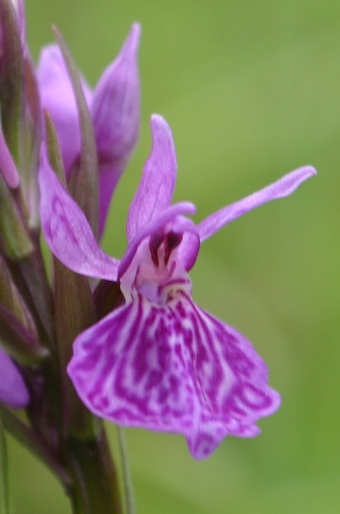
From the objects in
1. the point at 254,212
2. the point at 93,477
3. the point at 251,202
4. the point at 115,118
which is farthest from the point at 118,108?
the point at 254,212

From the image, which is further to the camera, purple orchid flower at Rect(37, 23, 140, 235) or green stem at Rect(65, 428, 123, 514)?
purple orchid flower at Rect(37, 23, 140, 235)

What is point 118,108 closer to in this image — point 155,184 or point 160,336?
point 155,184

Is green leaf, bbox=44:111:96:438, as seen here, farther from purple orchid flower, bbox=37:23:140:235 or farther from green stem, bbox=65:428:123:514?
purple orchid flower, bbox=37:23:140:235

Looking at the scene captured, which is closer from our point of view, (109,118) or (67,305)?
(67,305)

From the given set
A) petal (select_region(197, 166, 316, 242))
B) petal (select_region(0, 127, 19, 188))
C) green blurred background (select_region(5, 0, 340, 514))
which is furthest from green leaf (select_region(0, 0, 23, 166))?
green blurred background (select_region(5, 0, 340, 514))

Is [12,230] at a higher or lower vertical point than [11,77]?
lower

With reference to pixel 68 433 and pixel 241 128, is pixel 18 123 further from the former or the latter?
pixel 241 128
